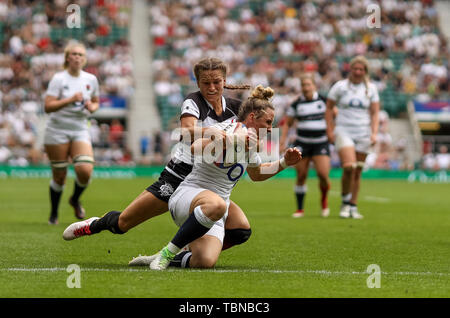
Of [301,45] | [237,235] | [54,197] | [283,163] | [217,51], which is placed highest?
[301,45]

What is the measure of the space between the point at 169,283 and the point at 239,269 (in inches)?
43.5

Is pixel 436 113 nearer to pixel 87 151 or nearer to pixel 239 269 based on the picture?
pixel 87 151

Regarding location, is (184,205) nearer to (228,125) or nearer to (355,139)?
(228,125)

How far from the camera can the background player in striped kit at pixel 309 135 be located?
1359 cm

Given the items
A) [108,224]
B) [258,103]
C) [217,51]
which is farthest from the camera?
[217,51]

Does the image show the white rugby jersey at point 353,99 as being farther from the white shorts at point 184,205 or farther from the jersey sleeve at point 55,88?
the white shorts at point 184,205

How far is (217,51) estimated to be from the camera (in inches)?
1326

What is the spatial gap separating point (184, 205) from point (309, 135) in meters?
7.09

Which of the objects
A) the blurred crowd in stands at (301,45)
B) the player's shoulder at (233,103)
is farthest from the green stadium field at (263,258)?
the blurred crowd in stands at (301,45)

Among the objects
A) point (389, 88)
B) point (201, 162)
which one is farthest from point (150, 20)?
point (201, 162)

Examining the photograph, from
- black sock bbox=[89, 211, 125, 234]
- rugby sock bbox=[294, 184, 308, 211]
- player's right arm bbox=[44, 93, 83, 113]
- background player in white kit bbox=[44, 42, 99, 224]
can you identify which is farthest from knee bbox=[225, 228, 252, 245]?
rugby sock bbox=[294, 184, 308, 211]

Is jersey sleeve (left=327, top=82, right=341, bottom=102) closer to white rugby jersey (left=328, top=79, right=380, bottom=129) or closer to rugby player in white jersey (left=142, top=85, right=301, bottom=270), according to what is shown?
white rugby jersey (left=328, top=79, right=380, bottom=129)

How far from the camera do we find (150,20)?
118ft

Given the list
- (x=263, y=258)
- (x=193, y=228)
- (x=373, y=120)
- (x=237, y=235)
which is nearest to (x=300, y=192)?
(x=373, y=120)
